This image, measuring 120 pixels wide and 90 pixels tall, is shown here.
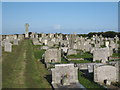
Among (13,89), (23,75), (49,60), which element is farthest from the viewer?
(49,60)

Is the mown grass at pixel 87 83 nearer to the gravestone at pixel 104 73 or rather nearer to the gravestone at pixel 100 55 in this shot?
the gravestone at pixel 104 73

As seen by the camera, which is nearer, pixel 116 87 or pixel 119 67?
pixel 116 87

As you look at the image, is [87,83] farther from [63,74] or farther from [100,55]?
[100,55]

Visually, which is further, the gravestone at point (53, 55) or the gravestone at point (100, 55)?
the gravestone at point (100, 55)

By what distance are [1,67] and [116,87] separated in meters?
9.80

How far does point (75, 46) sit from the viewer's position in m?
30.6

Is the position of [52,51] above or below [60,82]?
above

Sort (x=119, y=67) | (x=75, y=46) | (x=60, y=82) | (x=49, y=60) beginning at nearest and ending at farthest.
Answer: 1. (x=60, y=82)
2. (x=119, y=67)
3. (x=49, y=60)
4. (x=75, y=46)

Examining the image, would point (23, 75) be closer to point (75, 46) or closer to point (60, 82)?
point (60, 82)

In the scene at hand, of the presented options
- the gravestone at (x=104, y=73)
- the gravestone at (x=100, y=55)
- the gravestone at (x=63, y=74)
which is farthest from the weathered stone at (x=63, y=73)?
the gravestone at (x=100, y=55)

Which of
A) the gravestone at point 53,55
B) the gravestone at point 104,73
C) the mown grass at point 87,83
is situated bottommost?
the mown grass at point 87,83

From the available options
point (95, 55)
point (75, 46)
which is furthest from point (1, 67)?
point (75, 46)

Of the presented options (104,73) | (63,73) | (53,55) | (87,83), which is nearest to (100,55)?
(53,55)

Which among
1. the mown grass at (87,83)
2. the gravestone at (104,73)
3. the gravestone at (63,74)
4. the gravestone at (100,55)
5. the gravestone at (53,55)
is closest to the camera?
the mown grass at (87,83)
